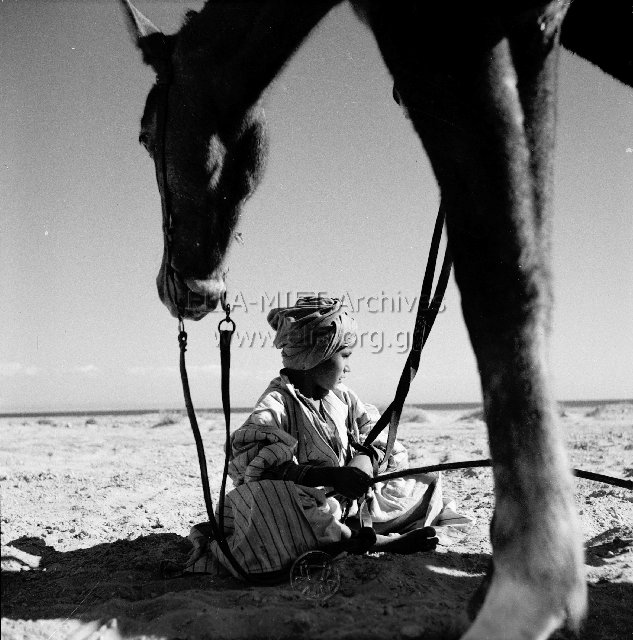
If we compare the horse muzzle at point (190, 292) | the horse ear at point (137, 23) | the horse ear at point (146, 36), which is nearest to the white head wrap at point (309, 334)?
the horse muzzle at point (190, 292)

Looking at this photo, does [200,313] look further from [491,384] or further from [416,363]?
[491,384]

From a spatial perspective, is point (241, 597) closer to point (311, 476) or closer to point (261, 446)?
point (311, 476)

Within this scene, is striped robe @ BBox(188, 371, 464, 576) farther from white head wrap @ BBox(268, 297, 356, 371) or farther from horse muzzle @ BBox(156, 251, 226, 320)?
horse muzzle @ BBox(156, 251, 226, 320)

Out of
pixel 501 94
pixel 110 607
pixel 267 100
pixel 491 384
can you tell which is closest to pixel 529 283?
pixel 491 384

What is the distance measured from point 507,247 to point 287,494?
1.73 meters

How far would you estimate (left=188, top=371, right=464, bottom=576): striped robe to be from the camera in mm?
2805

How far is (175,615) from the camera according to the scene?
2.15m

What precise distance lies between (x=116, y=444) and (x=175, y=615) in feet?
28.1

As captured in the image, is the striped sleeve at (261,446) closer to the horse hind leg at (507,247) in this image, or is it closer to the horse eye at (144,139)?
the horse eye at (144,139)

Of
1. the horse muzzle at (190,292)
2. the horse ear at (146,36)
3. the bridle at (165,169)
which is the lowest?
the horse muzzle at (190,292)

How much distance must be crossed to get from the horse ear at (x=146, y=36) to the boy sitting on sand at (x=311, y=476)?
4.67 ft

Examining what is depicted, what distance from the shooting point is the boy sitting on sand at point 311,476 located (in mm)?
2814

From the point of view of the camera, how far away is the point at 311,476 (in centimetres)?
288

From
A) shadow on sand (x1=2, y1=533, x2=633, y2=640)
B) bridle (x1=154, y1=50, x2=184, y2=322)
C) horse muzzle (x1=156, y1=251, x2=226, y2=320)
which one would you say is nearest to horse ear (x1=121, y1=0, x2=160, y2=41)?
bridle (x1=154, y1=50, x2=184, y2=322)
